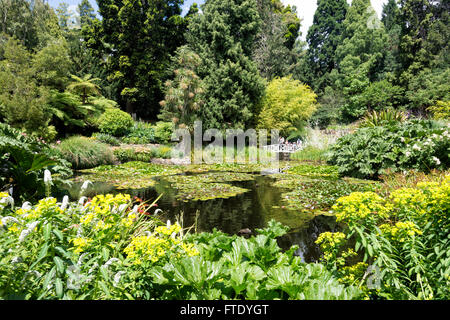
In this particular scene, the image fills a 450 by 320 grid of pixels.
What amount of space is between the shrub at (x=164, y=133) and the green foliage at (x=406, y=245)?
42.9 feet

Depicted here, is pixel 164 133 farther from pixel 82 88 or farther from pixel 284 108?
pixel 284 108

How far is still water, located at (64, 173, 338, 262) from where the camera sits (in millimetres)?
3516

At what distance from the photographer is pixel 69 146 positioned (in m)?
9.31

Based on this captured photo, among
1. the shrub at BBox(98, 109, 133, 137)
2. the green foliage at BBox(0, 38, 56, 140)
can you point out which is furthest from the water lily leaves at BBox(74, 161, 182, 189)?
the shrub at BBox(98, 109, 133, 137)

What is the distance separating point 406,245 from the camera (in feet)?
4.84

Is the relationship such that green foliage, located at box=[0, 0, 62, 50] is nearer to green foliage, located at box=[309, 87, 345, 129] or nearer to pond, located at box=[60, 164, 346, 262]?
pond, located at box=[60, 164, 346, 262]

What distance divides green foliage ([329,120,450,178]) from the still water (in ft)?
8.95

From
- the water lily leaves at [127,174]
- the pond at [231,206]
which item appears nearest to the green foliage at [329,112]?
the water lily leaves at [127,174]

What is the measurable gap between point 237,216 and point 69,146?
7.50m

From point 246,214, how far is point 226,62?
10814 mm

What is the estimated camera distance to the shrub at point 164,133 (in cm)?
1413

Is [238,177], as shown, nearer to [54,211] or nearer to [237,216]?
[237,216]

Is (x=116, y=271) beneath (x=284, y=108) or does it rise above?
beneath

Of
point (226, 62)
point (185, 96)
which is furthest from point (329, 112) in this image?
point (185, 96)
